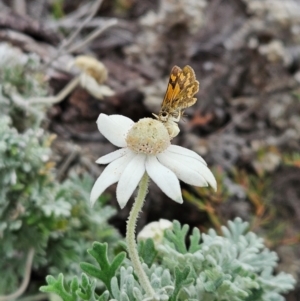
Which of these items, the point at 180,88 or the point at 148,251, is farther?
the point at 148,251

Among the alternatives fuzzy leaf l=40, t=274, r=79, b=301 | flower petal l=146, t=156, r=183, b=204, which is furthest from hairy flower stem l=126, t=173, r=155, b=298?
fuzzy leaf l=40, t=274, r=79, b=301

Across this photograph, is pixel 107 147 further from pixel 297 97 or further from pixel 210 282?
pixel 210 282

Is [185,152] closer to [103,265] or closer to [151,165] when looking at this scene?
[151,165]

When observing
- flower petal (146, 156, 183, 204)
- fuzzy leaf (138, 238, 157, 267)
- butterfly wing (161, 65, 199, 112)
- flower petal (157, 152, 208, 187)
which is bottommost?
fuzzy leaf (138, 238, 157, 267)

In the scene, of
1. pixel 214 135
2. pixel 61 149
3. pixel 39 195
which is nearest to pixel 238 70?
pixel 214 135

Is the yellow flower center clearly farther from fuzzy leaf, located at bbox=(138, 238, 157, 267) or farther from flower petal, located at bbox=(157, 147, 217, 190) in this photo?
fuzzy leaf, located at bbox=(138, 238, 157, 267)

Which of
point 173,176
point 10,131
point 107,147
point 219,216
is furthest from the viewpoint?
point 107,147

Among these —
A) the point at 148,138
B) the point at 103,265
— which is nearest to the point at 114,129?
the point at 148,138
